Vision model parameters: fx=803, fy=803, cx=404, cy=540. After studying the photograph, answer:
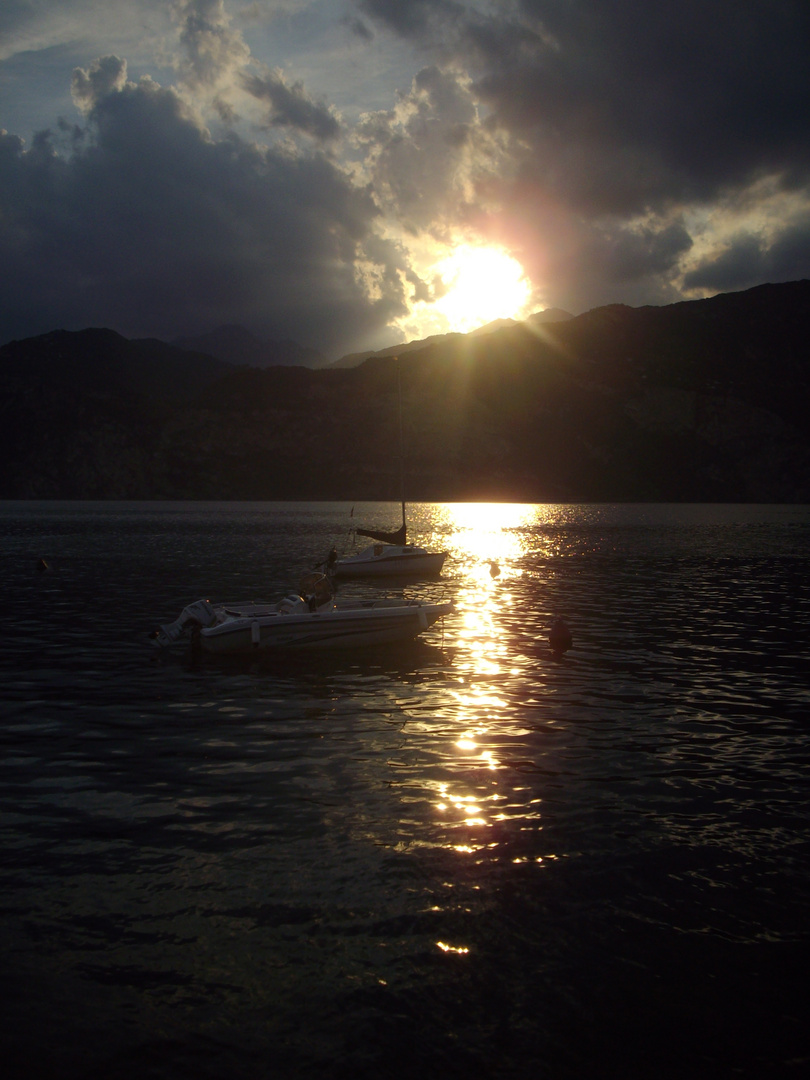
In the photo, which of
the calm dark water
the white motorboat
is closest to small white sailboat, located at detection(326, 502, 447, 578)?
the white motorboat

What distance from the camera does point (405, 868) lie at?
9992 mm

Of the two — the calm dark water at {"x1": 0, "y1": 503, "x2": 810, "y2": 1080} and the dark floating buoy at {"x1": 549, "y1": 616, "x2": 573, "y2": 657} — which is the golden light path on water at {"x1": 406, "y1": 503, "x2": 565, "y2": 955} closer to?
the calm dark water at {"x1": 0, "y1": 503, "x2": 810, "y2": 1080}

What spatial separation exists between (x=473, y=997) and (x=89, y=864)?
5.25m

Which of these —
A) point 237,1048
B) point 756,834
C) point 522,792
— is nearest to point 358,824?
point 522,792

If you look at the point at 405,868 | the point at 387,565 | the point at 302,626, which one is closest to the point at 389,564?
the point at 387,565

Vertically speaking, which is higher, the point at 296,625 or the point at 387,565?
the point at 296,625

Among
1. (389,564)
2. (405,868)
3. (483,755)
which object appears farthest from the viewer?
(389,564)

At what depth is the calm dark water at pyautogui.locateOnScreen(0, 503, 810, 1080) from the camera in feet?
22.8

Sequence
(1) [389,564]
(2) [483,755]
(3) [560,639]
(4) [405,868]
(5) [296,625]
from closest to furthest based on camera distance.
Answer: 1. (4) [405,868]
2. (2) [483,755]
3. (5) [296,625]
4. (3) [560,639]
5. (1) [389,564]

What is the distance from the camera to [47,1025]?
23.1ft

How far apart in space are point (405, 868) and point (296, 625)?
14384 mm

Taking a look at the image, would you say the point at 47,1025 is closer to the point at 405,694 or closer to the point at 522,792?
the point at 522,792

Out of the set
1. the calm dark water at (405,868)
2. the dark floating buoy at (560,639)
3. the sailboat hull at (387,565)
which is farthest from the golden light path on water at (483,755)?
the sailboat hull at (387,565)

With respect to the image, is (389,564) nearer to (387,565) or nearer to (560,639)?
(387,565)
